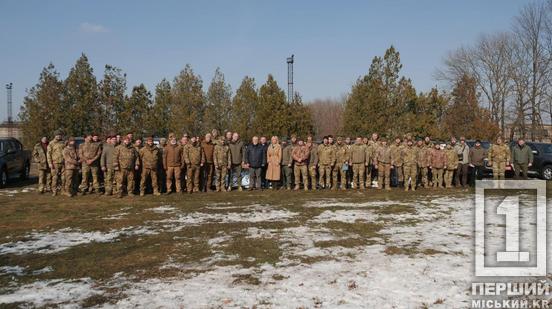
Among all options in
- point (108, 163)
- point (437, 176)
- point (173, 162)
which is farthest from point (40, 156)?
point (437, 176)

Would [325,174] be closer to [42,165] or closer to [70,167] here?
[70,167]

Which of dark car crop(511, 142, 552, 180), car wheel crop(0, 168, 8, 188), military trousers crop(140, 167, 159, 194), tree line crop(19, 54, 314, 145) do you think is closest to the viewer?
military trousers crop(140, 167, 159, 194)

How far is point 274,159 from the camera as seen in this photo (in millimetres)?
13477

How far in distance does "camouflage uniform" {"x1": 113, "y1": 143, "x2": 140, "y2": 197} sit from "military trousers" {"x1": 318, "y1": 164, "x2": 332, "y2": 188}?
564 cm

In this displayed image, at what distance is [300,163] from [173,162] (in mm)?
3920

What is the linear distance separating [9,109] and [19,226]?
63.1 metres

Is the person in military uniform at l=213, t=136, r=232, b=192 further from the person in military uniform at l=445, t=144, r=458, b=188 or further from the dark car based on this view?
the dark car

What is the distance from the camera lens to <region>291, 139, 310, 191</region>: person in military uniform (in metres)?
13.5

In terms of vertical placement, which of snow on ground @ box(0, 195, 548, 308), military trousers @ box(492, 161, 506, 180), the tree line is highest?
the tree line

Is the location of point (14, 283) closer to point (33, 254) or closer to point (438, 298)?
point (33, 254)

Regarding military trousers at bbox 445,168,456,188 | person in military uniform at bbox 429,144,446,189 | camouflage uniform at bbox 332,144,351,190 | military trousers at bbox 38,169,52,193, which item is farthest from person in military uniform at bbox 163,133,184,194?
military trousers at bbox 445,168,456,188

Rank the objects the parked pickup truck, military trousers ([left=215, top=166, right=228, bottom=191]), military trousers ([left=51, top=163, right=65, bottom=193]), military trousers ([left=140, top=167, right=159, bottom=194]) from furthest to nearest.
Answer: the parked pickup truck, military trousers ([left=215, top=166, right=228, bottom=191]), military trousers ([left=51, top=163, right=65, bottom=193]), military trousers ([left=140, top=167, right=159, bottom=194])

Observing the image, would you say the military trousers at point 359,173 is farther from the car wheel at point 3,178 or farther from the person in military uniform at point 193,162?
the car wheel at point 3,178

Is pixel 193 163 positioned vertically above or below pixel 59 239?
above
